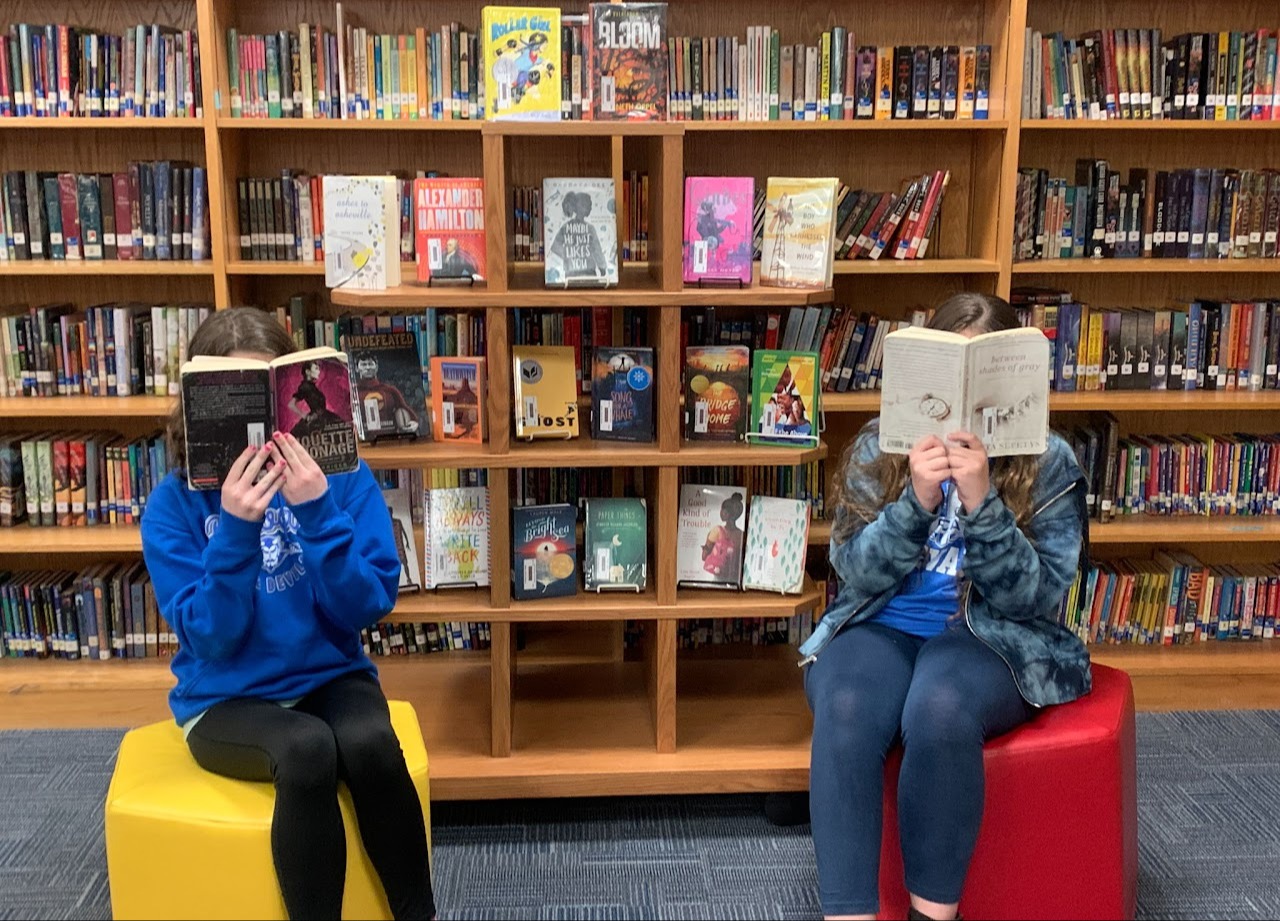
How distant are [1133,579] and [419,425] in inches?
82.0

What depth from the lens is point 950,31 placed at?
3438 millimetres

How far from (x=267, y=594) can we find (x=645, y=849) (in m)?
1.00

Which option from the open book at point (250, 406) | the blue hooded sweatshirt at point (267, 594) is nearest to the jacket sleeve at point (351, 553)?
the blue hooded sweatshirt at point (267, 594)

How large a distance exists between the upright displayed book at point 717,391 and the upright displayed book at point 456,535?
1.56 feet

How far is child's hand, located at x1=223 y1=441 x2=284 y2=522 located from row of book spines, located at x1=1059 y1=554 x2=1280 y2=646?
234 centimetres

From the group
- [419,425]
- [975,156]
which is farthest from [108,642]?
[975,156]

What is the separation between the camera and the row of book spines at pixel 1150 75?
3277mm

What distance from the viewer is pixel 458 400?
2615 millimetres

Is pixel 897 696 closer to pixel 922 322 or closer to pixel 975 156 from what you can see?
pixel 922 322

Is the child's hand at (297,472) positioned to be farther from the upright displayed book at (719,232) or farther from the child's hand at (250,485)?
the upright displayed book at (719,232)

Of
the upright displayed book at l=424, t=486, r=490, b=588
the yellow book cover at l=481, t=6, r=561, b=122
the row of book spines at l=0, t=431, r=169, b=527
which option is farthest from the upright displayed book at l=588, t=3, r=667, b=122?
the row of book spines at l=0, t=431, r=169, b=527

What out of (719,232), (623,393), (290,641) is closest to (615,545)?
(623,393)

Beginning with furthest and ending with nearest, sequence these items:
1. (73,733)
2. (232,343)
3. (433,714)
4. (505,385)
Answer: (73,733), (433,714), (505,385), (232,343)

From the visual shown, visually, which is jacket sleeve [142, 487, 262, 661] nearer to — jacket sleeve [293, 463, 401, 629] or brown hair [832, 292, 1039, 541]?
jacket sleeve [293, 463, 401, 629]
